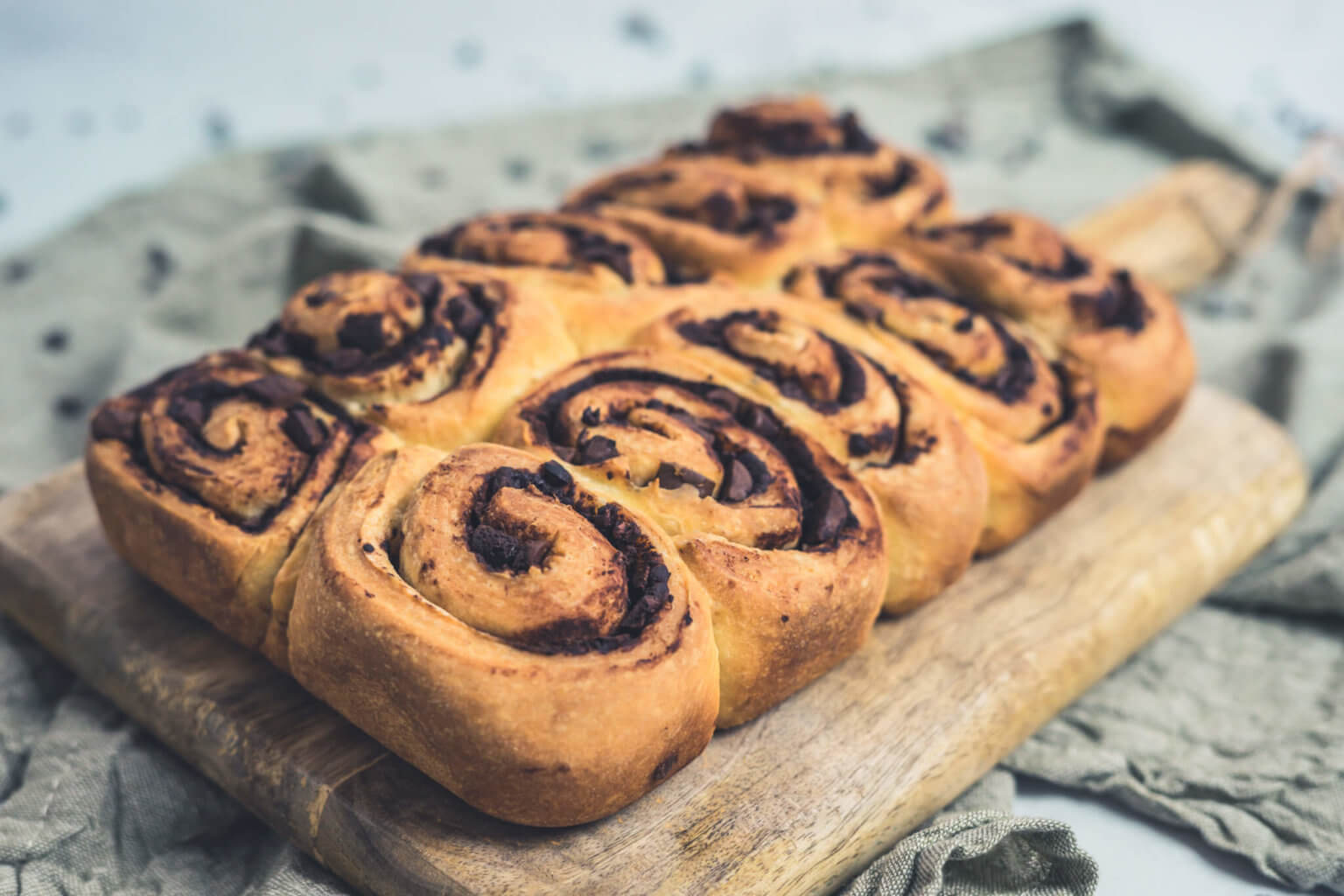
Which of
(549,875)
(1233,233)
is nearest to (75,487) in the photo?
(549,875)

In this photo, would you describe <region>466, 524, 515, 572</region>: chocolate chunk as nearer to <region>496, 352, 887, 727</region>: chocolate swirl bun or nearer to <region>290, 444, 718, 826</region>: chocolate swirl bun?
<region>290, 444, 718, 826</region>: chocolate swirl bun

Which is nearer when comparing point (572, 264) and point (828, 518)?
point (828, 518)

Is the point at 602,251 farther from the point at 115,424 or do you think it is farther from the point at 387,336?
the point at 115,424

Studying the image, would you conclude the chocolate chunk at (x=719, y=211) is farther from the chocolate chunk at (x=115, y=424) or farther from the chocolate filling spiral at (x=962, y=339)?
the chocolate chunk at (x=115, y=424)

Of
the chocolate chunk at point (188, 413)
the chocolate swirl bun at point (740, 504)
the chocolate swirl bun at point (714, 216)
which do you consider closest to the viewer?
the chocolate swirl bun at point (740, 504)

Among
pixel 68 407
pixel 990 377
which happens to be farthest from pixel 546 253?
pixel 68 407

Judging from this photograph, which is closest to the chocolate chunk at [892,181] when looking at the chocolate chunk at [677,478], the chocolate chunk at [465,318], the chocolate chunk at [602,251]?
the chocolate chunk at [602,251]
